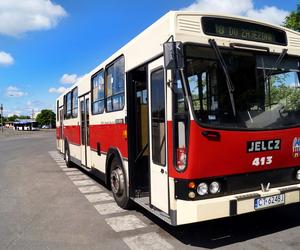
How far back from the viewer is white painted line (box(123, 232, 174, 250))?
514 centimetres

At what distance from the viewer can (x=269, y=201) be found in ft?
16.9

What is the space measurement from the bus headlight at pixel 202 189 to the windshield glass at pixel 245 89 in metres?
0.75

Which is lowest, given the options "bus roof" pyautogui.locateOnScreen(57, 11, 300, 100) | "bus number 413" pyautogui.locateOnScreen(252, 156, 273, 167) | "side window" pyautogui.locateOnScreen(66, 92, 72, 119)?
"bus number 413" pyautogui.locateOnScreen(252, 156, 273, 167)

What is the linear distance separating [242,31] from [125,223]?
11.6 ft

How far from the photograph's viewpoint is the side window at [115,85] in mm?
7133

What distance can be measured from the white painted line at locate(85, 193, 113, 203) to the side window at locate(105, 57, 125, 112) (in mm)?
1940

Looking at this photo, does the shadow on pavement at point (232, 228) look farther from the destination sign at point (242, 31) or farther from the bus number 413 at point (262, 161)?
the destination sign at point (242, 31)

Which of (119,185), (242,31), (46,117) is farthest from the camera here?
(46,117)

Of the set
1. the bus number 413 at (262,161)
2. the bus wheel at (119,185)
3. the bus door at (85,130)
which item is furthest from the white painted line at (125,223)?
the bus door at (85,130)

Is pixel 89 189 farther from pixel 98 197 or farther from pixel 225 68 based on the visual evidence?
pixel 225 68

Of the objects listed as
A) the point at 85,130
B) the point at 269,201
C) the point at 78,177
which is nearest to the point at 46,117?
the point at 78,177

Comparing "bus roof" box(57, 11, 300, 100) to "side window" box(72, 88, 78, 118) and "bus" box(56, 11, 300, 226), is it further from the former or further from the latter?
"side window" box(72, 88, 78, 118)

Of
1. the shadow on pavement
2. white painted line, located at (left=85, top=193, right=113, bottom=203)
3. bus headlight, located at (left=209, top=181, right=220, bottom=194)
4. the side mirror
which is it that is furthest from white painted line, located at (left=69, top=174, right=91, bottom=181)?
the side mirror

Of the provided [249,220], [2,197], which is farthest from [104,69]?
[249,220]
